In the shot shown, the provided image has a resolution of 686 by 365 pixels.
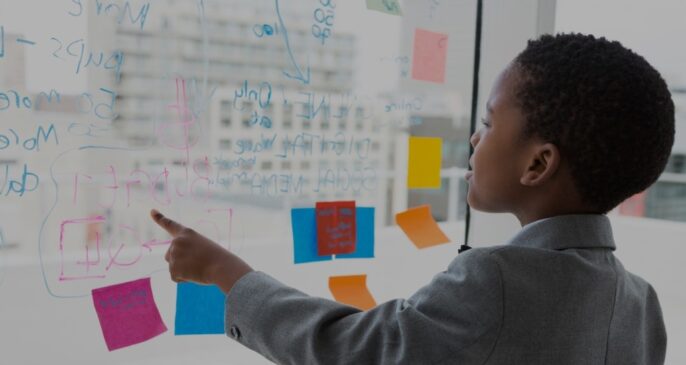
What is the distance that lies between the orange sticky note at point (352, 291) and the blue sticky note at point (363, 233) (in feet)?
0.13

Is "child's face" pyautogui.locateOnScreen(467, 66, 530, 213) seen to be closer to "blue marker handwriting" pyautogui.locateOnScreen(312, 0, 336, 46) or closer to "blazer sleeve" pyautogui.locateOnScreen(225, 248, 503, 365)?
"blazer sleeve" pyautogui.locateOnScreen(225, 248, 503, 365)

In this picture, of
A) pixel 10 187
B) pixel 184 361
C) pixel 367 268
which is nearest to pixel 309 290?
pixel 367 268

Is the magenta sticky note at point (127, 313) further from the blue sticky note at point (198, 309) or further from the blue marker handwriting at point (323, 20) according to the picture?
the blue marker handwriting at point (323, 20)

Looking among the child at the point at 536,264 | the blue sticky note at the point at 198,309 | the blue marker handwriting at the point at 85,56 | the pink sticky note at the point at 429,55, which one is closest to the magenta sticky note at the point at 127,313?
the blue sticky note at the point at 198,309

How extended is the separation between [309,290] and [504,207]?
436 mm

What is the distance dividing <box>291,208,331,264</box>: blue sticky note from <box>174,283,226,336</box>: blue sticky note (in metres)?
0.15

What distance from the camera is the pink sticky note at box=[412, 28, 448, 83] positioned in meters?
1.16

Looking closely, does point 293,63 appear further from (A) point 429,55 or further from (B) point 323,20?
(A) point 429,55

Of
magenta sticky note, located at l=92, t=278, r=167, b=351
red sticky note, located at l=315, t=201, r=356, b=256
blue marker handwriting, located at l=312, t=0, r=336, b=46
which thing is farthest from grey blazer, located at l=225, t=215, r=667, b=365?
blue marker handwriting, located at l=312, t=0, r=336, b=46

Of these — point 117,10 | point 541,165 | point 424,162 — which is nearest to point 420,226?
point 424,162

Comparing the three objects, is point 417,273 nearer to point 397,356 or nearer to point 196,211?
point 196,211

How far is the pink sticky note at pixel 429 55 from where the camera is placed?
1.16 meters

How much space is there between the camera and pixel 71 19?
788 millimetres

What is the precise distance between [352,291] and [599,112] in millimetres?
586
